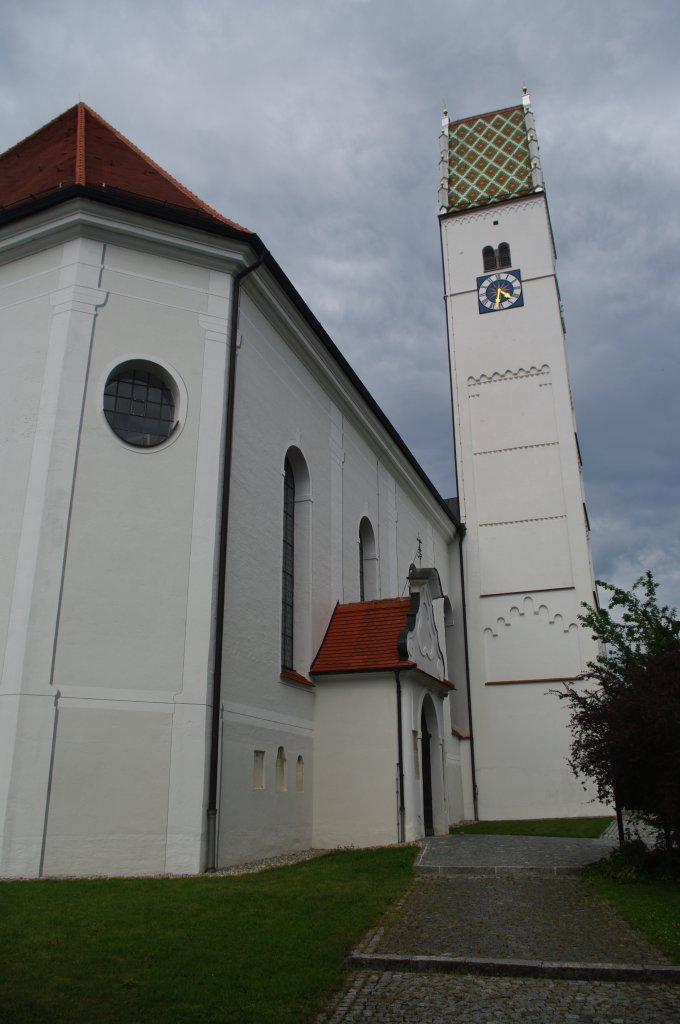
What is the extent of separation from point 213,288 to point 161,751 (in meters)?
7.05

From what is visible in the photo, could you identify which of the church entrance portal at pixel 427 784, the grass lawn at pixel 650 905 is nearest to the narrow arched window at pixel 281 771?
the church entrance portal at pixel 427 784

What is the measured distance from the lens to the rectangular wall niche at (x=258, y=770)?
478 inches

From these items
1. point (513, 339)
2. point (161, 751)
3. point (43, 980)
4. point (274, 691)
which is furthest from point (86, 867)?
point (513, 339)

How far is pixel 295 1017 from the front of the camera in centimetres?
454

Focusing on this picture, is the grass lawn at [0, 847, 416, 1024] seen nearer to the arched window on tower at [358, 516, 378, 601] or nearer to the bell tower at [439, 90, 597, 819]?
the arched window on tower at [358, 516, 378, 601]

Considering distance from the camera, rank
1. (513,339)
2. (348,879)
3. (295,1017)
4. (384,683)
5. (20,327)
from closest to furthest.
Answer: (295,1017), (348,879), (20,327), (384,683), (513,339)

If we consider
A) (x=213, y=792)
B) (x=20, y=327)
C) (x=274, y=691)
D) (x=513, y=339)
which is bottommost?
(x=213, y=792)

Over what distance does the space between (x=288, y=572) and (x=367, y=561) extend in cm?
476

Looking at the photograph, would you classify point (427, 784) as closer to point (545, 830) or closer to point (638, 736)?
point (545, 830)

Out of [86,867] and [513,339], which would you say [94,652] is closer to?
[86,867]

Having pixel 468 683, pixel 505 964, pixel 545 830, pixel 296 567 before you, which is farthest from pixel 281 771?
pixel 468 683

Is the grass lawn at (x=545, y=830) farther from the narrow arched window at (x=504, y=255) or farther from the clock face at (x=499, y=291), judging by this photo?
the narrow arched window at (x=504, y=255)

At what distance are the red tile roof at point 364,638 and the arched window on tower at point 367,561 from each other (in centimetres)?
289

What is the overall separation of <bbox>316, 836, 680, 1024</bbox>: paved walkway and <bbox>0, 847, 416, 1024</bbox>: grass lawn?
31cm
